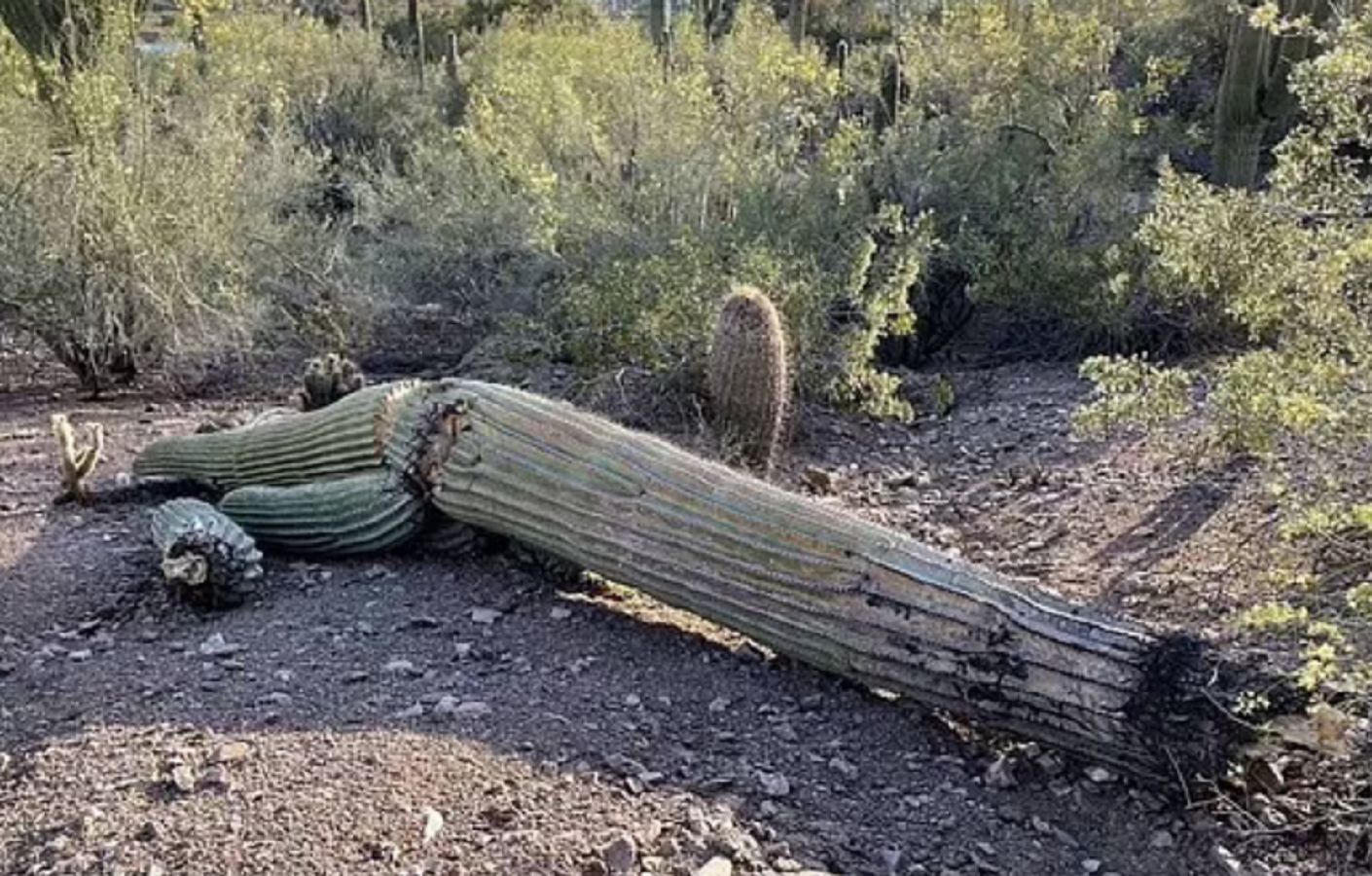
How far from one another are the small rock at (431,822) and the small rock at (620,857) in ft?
1.12

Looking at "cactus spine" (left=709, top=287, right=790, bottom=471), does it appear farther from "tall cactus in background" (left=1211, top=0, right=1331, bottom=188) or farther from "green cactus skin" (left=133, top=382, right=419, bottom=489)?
"tall cactus in background" (left=1211, top=0, right=1331, bottom=188)

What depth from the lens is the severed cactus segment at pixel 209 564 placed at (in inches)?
169

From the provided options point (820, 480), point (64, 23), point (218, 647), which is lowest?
point (820, 480)

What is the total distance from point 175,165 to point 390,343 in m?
1.70

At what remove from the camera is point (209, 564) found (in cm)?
432

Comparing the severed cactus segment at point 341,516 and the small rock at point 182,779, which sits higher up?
the small rock at point 182,779

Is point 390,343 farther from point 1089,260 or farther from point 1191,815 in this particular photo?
point 1191,815

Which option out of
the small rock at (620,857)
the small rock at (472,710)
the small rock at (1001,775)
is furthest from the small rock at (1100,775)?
the small rock at (472,710)

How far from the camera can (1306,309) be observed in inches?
146

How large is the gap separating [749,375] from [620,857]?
3.29 m

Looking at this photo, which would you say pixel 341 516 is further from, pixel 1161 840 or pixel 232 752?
pixel 1161 840

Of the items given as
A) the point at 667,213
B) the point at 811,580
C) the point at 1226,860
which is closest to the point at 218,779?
the point at 811,580

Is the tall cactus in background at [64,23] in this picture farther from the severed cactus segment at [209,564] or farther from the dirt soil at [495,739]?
the severed cactus segment at [209,564]

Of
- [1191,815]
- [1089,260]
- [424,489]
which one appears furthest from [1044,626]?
[1089,260]
